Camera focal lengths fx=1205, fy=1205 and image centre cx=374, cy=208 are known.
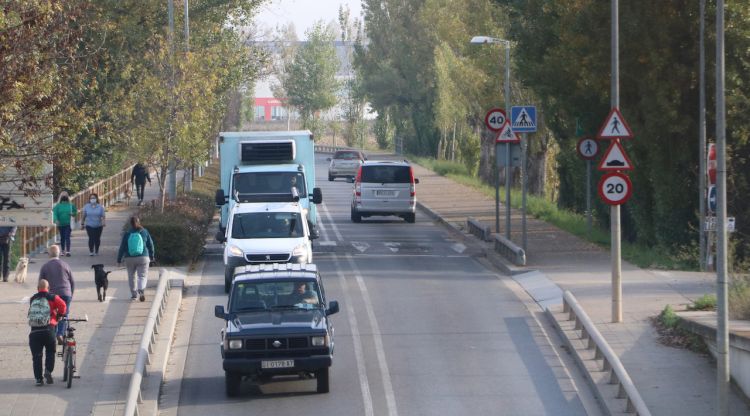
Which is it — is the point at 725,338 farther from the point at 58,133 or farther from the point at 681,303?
the point at 58,133

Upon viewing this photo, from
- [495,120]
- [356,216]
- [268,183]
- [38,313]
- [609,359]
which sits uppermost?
[495,120]

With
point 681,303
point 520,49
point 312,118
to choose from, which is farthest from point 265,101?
point 681,303

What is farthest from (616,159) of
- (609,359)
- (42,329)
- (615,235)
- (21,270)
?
(21,270)

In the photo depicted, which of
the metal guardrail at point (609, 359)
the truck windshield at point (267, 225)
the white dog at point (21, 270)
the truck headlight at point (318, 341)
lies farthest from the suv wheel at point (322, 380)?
the white dog at point (21, 270)

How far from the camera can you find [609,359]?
15758mm

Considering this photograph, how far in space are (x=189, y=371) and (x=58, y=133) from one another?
480 centimetres

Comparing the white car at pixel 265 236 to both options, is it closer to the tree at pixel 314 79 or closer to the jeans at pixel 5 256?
the jeans at pixel 5 256

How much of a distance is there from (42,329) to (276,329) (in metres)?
3.27

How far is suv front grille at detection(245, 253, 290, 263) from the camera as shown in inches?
920

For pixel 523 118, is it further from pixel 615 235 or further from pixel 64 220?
pixel 64 220

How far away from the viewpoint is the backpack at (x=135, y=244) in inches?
883

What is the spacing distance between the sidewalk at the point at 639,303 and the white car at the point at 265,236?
5.32 meters

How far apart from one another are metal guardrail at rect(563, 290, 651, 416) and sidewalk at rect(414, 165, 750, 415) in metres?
0.32

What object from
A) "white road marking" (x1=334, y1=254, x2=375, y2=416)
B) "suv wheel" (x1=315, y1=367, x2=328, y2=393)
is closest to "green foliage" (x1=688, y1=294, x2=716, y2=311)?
"white road marking" (x1=334, y1=254, x2=375, y2=416)
